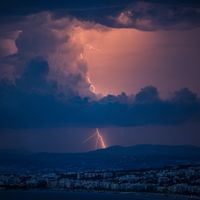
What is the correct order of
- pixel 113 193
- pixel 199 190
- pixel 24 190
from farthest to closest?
pixel 24 190 < pixel 113 193 < pixel 199 190

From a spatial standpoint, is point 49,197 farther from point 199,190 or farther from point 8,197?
point 199,190

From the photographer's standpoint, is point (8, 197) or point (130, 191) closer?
point (8, 197)

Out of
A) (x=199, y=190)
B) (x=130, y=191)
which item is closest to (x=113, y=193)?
(x=130, y=191)

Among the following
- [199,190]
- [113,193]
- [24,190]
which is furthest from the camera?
[24,190]

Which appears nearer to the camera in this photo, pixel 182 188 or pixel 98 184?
pixel 182 188

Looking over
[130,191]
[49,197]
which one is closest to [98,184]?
[130,191]

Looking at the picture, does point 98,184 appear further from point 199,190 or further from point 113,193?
point 199,190
